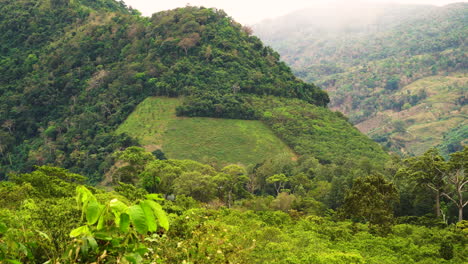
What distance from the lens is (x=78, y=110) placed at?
78.2 metres

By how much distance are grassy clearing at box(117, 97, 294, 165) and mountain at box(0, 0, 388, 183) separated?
0.84 meters

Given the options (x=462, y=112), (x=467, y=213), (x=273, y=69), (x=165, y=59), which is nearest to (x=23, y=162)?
(x=165, y=59)

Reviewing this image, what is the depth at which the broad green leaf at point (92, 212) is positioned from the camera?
328cm

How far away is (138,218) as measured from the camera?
3191 millimetres

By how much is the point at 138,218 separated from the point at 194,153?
61.6 m

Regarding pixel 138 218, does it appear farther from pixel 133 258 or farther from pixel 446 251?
pixel 446 251

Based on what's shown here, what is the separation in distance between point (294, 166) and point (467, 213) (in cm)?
2387

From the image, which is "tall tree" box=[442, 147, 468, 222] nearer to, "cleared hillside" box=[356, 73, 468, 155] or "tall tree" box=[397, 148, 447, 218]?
"tall tree" box=[397, 148, 447, 218]

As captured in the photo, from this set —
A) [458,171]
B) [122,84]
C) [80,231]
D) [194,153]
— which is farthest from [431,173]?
[122,84]

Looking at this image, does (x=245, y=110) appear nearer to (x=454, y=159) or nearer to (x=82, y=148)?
(x=82, y=148)

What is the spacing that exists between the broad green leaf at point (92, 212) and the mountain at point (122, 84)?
58618 millimetres

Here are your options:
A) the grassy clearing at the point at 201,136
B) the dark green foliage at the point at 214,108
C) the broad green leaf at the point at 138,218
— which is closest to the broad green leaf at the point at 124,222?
the broad green leaf at the point at 138,218

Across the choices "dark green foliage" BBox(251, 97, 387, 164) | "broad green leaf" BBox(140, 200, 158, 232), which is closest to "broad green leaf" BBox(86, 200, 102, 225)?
"broad green leaf" BBox(140, 200, 158, 232)

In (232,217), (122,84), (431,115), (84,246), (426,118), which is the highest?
(84,246)
